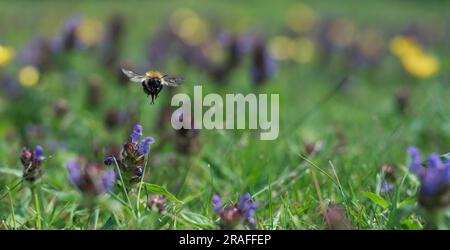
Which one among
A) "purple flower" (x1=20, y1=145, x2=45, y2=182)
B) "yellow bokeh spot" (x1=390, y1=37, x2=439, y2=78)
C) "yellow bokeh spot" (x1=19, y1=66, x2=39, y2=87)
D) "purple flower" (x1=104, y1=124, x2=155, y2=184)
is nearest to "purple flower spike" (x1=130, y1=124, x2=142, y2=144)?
"purple flower" (x1=104, y1=124, x2=155, y2=184)

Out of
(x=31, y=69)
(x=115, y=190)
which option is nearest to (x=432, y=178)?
(x=115, y=190)

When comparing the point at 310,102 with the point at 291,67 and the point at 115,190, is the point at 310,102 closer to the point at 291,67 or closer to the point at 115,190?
the point at 291,67

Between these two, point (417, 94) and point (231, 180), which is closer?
point (231, 180)

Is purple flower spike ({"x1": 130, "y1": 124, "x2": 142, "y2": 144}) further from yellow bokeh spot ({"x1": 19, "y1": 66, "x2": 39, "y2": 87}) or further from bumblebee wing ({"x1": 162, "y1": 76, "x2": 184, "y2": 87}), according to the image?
→ yellow bokeh spot ({"x1": 19, "y1": 66, "x2": 39, "y2": 87})

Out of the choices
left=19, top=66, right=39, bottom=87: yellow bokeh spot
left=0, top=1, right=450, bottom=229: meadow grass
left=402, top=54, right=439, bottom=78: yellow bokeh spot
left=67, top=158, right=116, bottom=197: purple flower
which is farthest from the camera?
left=402, top=54, right=439, bottom=78: yellow bokeh spot

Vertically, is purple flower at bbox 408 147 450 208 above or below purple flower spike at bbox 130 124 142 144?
below

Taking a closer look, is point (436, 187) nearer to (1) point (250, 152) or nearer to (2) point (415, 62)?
(1) point (250, 152)

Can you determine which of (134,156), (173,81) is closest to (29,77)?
(173,81)
